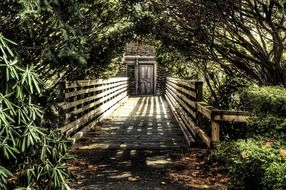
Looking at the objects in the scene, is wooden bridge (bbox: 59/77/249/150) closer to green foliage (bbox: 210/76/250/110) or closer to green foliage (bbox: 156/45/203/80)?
green foliage (bbox: 210/76/250/110)

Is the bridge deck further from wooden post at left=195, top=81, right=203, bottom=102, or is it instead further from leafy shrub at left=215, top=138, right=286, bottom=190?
leafy shrub at left=215, top=138, right=286, bottom=190

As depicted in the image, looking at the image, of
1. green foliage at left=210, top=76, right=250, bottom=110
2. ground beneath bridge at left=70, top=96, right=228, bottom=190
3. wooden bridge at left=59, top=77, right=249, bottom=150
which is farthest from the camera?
green foliage at left=210, top=76, right=250, bottom=110

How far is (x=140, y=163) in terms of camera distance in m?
7.82

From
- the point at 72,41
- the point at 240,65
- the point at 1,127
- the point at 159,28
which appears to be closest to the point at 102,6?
the point at 159,28

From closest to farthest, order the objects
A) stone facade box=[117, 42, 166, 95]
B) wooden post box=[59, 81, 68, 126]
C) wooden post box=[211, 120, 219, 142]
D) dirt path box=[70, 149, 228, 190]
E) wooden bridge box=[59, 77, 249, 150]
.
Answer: dirt path box=[70, 149, 228, 190] → wooden post box=[211, 120, 219, 142] → wooden bridge box=[59, 77, 249, 150] → wooden post box=[59, 81, 68, 126] → stone facade box=[117, 42, 166, 95]

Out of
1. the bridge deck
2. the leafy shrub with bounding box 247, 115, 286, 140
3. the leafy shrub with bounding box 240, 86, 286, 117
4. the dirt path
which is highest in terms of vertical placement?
the leafy shrub with bounding box 240, 86, 286, 117

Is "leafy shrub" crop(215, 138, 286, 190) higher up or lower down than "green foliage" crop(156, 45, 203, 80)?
lower down

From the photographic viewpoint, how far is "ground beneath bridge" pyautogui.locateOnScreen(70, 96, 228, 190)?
639cm

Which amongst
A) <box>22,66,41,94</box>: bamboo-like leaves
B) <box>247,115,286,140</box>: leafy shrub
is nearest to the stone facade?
<box>247,115,286,140</box>: leafy shrub

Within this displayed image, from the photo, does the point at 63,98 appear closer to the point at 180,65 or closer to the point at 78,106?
the point at 78,106

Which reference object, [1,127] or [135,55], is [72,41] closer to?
[1,127]

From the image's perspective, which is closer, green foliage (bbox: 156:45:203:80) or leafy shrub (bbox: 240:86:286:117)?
leafy shrub (bbox: 240:86:286:117)

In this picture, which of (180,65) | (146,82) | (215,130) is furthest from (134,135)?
(146,82)

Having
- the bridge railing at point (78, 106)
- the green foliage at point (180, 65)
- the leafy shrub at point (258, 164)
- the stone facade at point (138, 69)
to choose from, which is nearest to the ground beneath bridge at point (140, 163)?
the bridge railing at point (78, 106)
